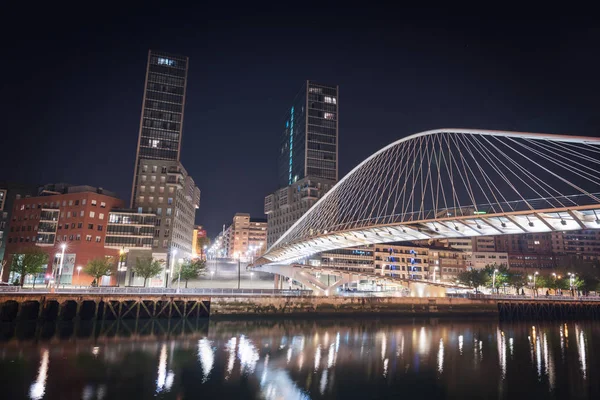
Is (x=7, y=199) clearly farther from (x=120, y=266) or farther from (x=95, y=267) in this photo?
(x=95, y=267)

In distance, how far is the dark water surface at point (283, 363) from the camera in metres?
20.9

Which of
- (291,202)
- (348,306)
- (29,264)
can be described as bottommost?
(348,306)

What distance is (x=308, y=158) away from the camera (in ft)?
421

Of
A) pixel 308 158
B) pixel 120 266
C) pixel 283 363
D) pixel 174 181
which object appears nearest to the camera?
pixel 283 363

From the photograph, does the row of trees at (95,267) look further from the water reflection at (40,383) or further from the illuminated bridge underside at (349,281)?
the water reflection at (40,383)

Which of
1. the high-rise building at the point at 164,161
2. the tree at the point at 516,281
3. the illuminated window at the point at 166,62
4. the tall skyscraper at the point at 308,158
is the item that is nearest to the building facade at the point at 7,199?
the high-rise building at the point at 164,161

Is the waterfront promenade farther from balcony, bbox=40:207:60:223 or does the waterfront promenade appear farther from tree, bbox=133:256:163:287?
balcony, bbox=40:207:60:223

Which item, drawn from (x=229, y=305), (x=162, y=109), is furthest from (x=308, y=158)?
(x=229, y=305)

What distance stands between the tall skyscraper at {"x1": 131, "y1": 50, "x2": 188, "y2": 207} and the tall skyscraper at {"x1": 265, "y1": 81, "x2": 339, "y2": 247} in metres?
44.1

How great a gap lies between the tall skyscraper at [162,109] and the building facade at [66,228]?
13.2m

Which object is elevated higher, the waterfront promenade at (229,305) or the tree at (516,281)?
the tree at (516,281)

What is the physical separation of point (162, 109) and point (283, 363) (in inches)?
3218

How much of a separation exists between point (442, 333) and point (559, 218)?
19.8 meters

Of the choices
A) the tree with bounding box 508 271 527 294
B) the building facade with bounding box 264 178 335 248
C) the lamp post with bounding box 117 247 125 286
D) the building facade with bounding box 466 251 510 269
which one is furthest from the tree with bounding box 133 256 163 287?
the building facade with bounding box 466 251 510 269
